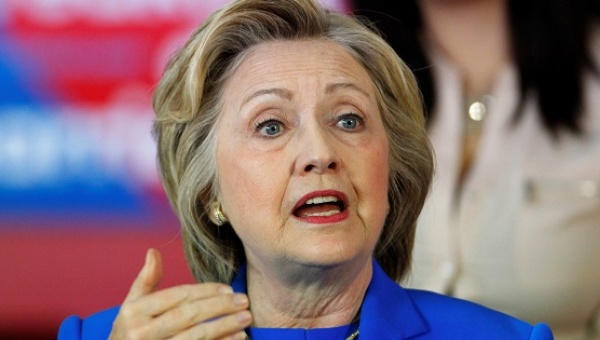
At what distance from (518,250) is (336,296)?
71 cm

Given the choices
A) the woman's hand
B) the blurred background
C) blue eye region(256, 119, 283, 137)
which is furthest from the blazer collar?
the blurred background

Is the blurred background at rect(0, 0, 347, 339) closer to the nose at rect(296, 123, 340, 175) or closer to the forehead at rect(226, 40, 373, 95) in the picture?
the forehead at rect(226, 40, 373, 95)

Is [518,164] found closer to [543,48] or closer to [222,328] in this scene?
[543,48]

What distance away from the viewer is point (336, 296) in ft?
7.70

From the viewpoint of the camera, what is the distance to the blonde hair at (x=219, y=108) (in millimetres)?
2422

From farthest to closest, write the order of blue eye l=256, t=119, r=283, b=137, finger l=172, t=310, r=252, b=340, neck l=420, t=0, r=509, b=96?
neck l=420, t=0, r=509, b=96
blue eye l=256, t=119, r=283, b=137
finger l=172, t=310, r=252, b=340

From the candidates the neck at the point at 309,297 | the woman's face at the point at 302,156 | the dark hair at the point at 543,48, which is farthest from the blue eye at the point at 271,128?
the dark hair at the point at 543,48

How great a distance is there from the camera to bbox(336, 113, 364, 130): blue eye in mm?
2334

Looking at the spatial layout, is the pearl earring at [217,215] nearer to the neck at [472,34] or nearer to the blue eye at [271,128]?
the blue eye at [271,128]

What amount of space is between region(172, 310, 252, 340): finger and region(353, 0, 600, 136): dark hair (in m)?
0.93

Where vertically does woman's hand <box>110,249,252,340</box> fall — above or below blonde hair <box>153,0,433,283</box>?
below

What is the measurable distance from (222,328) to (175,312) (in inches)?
3.4

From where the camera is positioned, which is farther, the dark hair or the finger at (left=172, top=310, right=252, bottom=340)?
the dark hair

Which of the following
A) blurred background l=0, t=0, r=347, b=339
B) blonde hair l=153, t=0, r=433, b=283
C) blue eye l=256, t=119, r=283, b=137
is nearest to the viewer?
blue eye l=256, t=119, r=283, b=137
